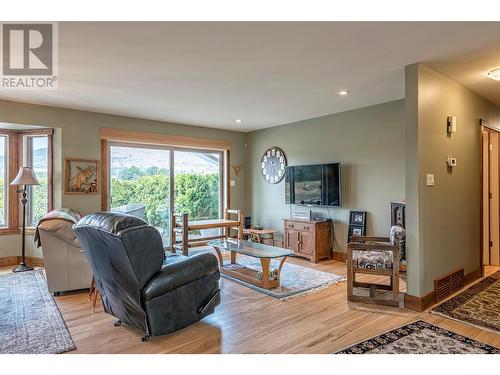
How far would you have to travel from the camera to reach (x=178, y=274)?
249cm

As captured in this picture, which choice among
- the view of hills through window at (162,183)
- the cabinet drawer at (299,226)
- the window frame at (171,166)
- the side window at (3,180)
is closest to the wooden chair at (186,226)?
the view of hills through window at (162,183)

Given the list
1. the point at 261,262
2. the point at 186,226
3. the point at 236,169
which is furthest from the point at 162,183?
the point at 261,262

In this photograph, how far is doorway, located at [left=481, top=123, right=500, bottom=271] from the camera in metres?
4.72

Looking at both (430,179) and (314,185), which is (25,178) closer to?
(314,185)

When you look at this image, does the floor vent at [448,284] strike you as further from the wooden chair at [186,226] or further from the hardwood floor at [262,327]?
the wooden chair at [186,226]

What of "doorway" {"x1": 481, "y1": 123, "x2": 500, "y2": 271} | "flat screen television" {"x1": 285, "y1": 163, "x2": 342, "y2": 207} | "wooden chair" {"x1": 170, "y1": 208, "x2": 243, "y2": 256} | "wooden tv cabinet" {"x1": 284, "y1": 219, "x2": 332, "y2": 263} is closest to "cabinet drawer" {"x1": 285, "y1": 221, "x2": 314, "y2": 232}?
"wooden tv cabinet" {"x1": 284, "y1": 219, "x2": 332, "y2": 263}

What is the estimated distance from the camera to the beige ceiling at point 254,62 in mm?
2377

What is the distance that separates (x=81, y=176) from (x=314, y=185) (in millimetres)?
3719

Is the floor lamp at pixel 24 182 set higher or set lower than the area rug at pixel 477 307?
higher

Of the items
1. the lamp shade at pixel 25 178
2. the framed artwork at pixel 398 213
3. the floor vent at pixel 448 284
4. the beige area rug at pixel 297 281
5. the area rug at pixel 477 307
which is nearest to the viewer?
the area rug at pixel 477 307

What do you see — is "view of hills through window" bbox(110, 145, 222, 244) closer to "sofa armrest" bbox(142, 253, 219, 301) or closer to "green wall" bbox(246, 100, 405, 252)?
"green wall" bbox(246, 100, 405, 252)

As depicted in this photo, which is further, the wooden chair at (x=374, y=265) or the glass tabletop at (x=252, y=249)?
the glass tabletop at (x=252, y=249)

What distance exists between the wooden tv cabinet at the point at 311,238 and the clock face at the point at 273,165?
115 cm
